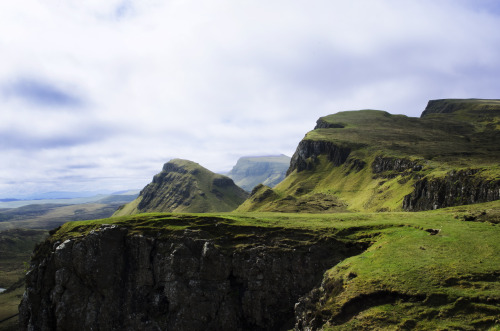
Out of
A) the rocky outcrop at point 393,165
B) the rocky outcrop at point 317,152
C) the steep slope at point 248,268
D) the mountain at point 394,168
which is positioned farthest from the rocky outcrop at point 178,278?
the rocky outcrop at point 317,152

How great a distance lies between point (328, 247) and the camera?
44.0 meters

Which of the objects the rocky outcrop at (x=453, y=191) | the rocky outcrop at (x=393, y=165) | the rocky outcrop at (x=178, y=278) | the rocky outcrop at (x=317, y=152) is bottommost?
the rocky outcrop at (x=178, y=278)

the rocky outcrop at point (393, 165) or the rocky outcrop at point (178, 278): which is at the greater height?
the rocky outcrop at point (393, 165)

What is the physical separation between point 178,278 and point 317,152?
143969 mm

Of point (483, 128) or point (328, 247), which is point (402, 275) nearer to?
point (328, 247)

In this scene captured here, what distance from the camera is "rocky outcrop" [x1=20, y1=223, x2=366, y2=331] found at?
4300 centimetres

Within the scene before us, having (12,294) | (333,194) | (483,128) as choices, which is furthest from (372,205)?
(12,294)

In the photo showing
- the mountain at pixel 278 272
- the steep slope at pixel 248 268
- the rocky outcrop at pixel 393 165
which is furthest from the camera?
the rocky outcrop at pixel 393 165

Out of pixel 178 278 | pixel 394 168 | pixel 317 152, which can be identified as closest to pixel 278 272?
pixel 178 278

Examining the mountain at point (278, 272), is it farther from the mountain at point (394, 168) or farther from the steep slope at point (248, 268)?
the mountain at point (394, 168)

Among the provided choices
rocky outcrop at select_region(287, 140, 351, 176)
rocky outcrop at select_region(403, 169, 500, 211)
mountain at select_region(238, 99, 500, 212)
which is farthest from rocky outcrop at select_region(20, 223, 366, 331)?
rocky outcrop at select_region(287, 140, 351, 176)

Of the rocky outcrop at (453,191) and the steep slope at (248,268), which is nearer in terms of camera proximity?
the steep slope at (248,268)

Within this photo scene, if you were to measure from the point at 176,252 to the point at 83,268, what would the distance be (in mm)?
16861

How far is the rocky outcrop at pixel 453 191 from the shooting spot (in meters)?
59.2
